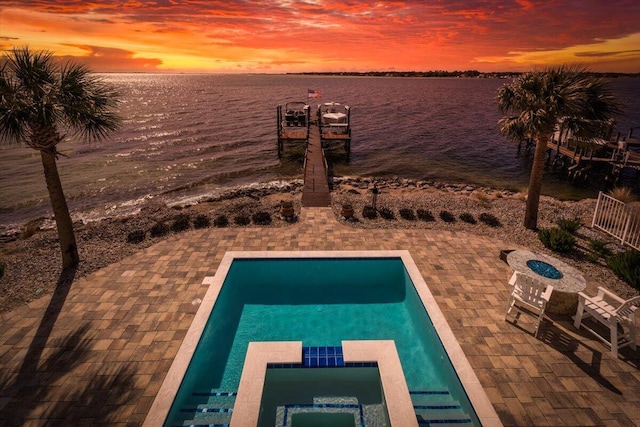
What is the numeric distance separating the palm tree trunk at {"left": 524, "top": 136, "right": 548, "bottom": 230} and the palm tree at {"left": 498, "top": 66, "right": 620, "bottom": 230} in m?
0.09

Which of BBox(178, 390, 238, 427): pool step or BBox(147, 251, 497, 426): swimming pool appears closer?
BBox(178, 390, 238, 427): pool step

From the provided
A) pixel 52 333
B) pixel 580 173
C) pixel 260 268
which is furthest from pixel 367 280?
pixel 580 173

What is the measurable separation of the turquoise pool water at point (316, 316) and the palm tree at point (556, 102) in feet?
25.2

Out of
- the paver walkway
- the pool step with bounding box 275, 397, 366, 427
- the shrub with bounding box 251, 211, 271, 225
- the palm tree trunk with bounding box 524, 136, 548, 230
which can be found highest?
the palm tree trunk with bounding box 524, 136, 548, 230

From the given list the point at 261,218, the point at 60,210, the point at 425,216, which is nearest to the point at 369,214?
the point at 425,216

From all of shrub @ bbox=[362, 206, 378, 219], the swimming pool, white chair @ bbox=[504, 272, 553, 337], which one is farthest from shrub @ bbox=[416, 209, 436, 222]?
white chair @ bbox=[504, 272, 553, 337]

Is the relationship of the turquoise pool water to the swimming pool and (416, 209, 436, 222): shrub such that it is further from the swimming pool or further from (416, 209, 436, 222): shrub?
(416, 209, 436, 222): shrub

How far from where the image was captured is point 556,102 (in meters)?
12.5

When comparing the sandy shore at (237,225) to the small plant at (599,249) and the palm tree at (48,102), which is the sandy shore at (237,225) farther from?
the palm tree at (48,102)

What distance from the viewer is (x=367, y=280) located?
11.9 metres

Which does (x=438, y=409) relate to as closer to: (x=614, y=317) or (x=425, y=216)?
(x=614, y=317)

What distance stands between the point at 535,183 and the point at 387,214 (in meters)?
Result: 6.36

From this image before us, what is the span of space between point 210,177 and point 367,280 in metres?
21.8

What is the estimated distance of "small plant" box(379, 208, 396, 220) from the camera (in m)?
16.0
